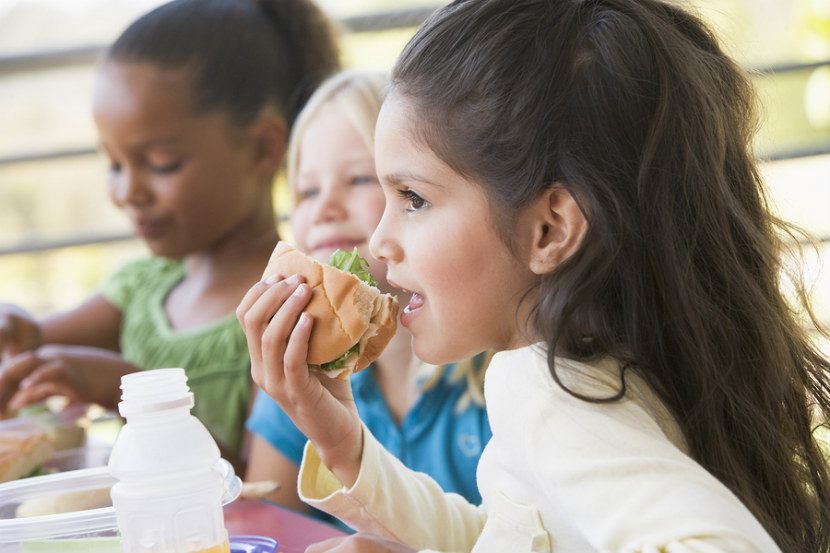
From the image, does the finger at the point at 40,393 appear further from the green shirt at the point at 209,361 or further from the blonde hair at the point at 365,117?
the blonde hair at the point at 365,117

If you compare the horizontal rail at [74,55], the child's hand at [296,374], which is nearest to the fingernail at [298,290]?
the child's hand at [296,374]

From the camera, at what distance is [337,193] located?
1565 millimetres

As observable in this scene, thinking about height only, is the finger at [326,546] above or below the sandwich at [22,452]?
above

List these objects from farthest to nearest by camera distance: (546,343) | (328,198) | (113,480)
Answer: (328,198) → (113,480) → (546,343)

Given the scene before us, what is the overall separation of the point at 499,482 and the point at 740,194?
40 cm

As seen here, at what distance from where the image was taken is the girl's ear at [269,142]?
2.02 m

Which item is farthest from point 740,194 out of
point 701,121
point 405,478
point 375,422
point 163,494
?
point 375,422

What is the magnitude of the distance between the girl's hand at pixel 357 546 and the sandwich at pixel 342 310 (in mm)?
190

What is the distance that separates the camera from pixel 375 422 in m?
1.60

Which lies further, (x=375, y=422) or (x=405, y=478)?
(x=375, y=422)

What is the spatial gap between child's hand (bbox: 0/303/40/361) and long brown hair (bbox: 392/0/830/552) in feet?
4.54

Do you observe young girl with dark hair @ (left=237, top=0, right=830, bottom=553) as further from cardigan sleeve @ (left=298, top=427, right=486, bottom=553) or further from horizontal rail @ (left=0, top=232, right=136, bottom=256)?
horizontal rail @ (left=0, top=232, right=136, bottom=256)

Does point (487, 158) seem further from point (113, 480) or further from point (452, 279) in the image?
point (113, 480)

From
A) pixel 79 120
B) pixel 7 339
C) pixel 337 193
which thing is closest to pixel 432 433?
pixel 337 193
